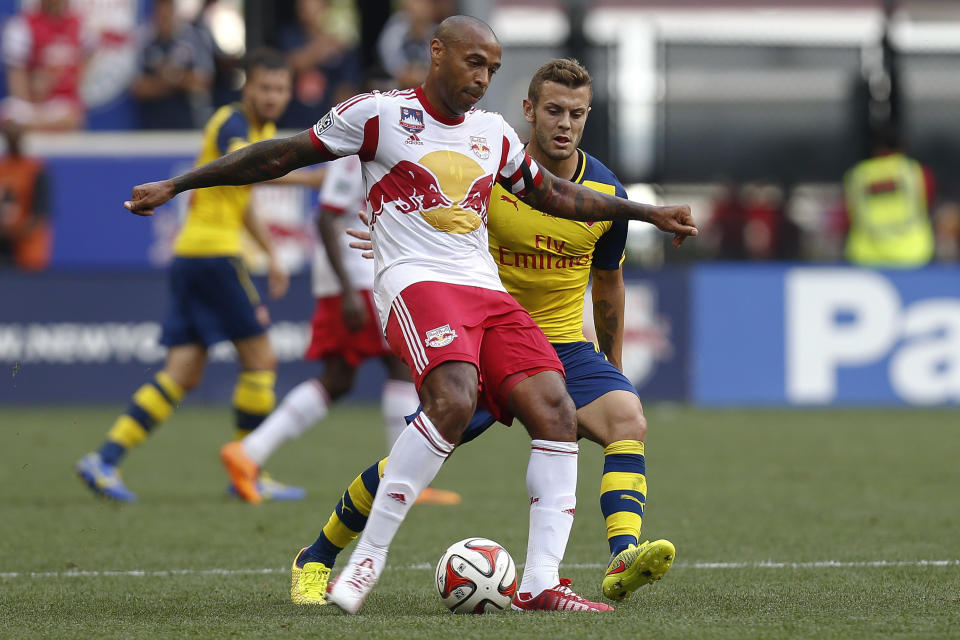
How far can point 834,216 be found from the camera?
15703 mm

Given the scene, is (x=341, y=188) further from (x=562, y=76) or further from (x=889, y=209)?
(x=889, y=209)

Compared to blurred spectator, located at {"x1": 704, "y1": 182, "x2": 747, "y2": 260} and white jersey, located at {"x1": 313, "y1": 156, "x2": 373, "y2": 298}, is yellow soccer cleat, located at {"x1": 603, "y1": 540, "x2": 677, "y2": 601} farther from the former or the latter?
blurred spectator, located at {"x1": 704, "y1": 182, "x2": 747, "y2": 260}

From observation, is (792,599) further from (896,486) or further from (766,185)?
(766,185)

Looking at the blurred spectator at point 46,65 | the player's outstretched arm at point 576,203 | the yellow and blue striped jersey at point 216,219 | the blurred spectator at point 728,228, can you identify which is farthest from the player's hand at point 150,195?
the blurred spectator at point 728,228

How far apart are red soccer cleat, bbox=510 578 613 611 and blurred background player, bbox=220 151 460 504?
3.08m

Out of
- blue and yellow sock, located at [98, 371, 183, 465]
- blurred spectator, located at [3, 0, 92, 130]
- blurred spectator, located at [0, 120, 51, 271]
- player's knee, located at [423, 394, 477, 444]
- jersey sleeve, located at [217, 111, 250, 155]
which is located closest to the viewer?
player's knee, located at [423, 394, 477, 444]

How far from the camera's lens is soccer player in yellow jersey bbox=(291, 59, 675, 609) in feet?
17.1

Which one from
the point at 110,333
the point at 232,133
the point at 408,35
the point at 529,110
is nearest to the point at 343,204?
the point at 232,133

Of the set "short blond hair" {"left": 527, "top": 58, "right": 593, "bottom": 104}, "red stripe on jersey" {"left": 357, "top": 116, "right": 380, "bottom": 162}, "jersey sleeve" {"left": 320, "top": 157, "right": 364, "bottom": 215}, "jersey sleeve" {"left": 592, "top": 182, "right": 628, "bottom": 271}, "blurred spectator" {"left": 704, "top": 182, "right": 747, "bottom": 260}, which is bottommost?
"blurred spectator" {"left": 704, "top": 182, "right": 747, "bottom": 260}

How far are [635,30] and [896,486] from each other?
792 centimetres

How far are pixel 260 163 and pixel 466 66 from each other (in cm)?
74

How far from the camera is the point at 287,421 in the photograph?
327 inches

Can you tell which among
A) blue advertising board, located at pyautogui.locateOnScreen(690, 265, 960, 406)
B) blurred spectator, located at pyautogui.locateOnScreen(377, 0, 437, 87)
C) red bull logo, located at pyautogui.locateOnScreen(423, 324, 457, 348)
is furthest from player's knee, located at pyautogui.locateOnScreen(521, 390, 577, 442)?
blurred spectator, located at pyautogui.locateOnScreen(377, 0, 437, 87)

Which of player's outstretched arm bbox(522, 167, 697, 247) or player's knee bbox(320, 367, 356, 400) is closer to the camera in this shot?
player's outstretched arm bbox(522, 167, 697, 247)
